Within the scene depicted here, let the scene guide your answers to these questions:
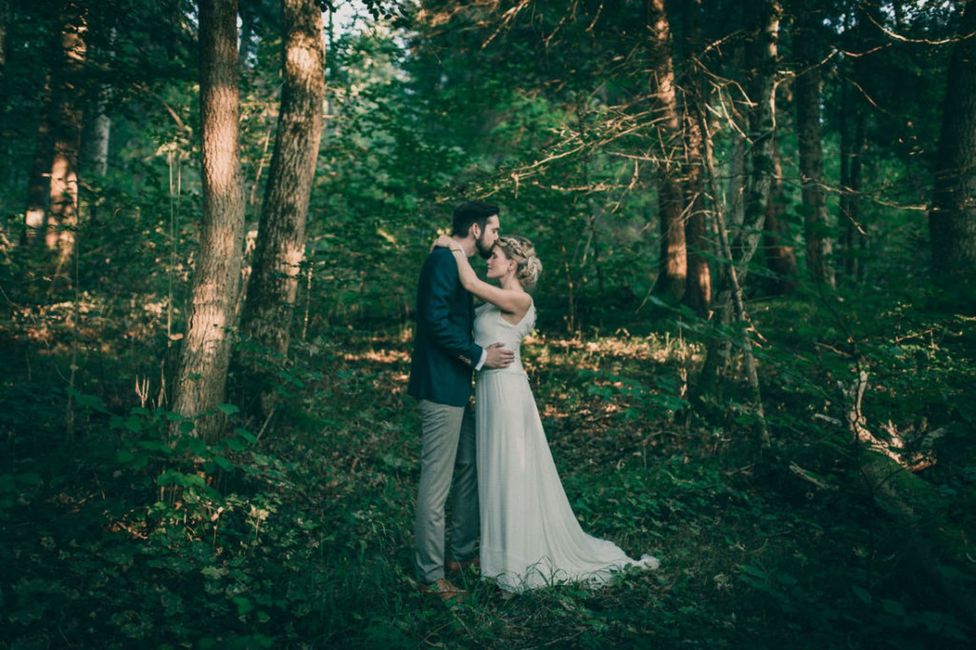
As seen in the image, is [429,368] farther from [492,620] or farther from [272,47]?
[272,47]

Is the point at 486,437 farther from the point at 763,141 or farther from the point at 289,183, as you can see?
the point at 763,141

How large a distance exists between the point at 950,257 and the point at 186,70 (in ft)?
33.2

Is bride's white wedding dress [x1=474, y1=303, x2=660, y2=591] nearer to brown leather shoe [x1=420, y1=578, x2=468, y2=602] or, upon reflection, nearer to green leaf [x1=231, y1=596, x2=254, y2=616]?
brown leather shoe [x1=420, y1=578, x2=468, y2=602]

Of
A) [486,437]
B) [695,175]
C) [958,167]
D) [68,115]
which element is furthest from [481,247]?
[68,115]

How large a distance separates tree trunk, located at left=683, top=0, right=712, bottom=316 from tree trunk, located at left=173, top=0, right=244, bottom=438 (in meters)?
4.52

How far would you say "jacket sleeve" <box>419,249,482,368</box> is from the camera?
430 centimetres

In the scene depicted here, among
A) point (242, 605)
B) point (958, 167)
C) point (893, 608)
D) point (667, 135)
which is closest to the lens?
point (893, 608)

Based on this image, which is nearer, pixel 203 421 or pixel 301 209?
pixel 203 421

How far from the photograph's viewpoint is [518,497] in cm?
459

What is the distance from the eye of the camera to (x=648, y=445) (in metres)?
7.50

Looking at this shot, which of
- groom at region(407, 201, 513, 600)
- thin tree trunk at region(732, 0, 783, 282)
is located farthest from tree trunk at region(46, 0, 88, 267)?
thin tree trunk at region(732, 0, 783, 282)

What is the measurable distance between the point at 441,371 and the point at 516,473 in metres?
0.92

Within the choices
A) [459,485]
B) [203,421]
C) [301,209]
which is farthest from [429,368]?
[301,209]

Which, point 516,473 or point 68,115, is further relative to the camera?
point 68,115
